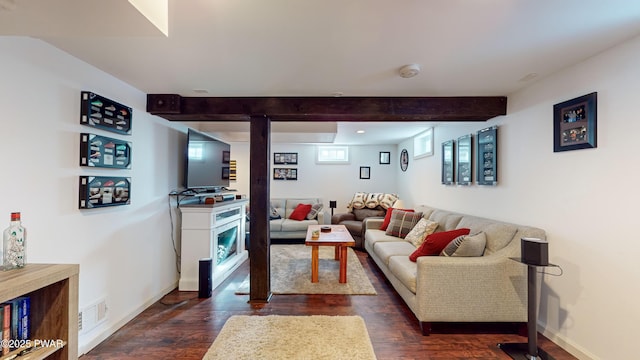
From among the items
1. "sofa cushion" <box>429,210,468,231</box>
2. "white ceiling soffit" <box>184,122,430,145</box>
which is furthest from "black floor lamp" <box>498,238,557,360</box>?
"white ceiling soffit" <box>184,122,430,145</box>

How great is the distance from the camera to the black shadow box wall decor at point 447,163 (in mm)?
3840

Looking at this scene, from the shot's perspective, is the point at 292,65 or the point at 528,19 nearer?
the point at 528,19

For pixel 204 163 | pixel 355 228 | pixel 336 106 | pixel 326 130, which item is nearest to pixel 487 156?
pixel 336 106

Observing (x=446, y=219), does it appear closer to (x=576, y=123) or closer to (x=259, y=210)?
A: (x=576, y=123)

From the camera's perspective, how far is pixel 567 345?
6.87 feet

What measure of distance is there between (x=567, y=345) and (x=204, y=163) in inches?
162

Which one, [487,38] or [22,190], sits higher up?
[487,38]

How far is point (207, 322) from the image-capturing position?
8.26ft

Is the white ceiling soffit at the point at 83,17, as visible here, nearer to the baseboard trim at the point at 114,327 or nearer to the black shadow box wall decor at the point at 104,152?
the black shadow box wall decor at the point at 104,152

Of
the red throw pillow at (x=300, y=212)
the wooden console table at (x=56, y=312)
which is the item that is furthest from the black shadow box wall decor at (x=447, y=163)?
the wooden console table at (x=56, y=312)

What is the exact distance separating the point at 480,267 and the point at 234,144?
5.65 meters

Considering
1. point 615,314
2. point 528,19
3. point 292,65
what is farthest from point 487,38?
point 615,314

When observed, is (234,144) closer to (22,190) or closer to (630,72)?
(22,190)

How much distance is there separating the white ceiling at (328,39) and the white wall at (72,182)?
0.20 meters
